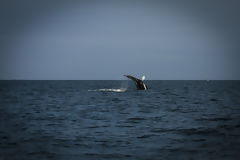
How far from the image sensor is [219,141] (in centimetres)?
1462

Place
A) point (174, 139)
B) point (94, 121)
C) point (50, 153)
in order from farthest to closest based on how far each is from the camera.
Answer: point (94, 121)
point (174, 139)
point (50, 153)

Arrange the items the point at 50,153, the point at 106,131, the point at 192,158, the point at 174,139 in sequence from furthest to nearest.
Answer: the point at 106,131 → the point at 174,139 → the point at 50,153 → the point at 192,158

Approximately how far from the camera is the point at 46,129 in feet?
60.1

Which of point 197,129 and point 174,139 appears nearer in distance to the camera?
point 174,139

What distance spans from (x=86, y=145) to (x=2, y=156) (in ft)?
11.2

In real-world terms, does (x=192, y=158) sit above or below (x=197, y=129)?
below

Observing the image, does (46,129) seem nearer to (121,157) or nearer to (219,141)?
(121,157)

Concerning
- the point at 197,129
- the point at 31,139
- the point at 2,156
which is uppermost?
the point at 197,129

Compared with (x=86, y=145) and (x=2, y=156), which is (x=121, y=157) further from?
(x=2, y=156)

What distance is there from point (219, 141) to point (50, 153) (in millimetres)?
7181

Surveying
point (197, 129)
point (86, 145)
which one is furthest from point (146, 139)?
point (197, 129)

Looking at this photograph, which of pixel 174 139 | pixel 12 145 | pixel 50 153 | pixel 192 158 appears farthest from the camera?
pixel 174 139

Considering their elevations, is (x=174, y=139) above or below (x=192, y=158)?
above

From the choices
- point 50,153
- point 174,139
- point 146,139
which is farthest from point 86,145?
point 174,139
